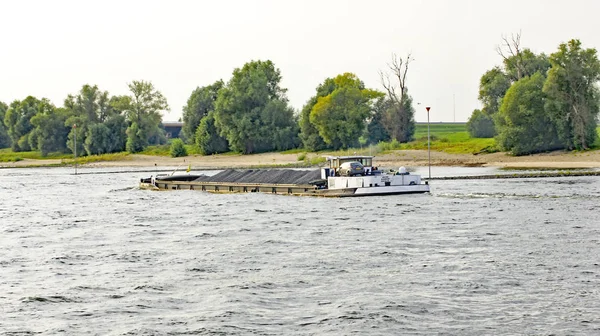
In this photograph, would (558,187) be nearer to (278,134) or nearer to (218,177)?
(218,177)

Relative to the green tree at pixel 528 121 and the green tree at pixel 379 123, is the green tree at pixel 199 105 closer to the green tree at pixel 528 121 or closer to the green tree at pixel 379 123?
the green tree at pixel 379 123

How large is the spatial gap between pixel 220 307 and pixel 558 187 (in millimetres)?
43541

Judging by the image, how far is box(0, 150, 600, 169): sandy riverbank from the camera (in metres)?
94.6

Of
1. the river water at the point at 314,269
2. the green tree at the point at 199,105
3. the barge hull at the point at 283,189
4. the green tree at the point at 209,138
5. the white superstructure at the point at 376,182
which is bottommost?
the river water at the point at 314,269

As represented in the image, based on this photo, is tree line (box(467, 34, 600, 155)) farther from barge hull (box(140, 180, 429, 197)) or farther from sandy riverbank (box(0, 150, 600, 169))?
barge hull (box(140, 180, 429, 197))

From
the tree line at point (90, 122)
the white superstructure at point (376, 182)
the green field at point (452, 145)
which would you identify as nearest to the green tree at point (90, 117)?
the tree line at point (90, 122)

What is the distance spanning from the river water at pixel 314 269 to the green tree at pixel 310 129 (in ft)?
249

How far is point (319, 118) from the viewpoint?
424 ft

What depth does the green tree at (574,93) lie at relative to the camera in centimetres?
9769

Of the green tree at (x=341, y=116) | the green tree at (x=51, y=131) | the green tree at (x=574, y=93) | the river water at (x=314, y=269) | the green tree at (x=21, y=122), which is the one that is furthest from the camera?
the green tree at (x=21, y=122)

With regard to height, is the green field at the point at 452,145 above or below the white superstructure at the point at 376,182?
above

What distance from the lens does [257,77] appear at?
144 m

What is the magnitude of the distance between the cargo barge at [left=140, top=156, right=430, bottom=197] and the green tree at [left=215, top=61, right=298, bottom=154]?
181ft

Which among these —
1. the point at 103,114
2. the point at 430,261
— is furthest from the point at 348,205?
the point at 103,114
